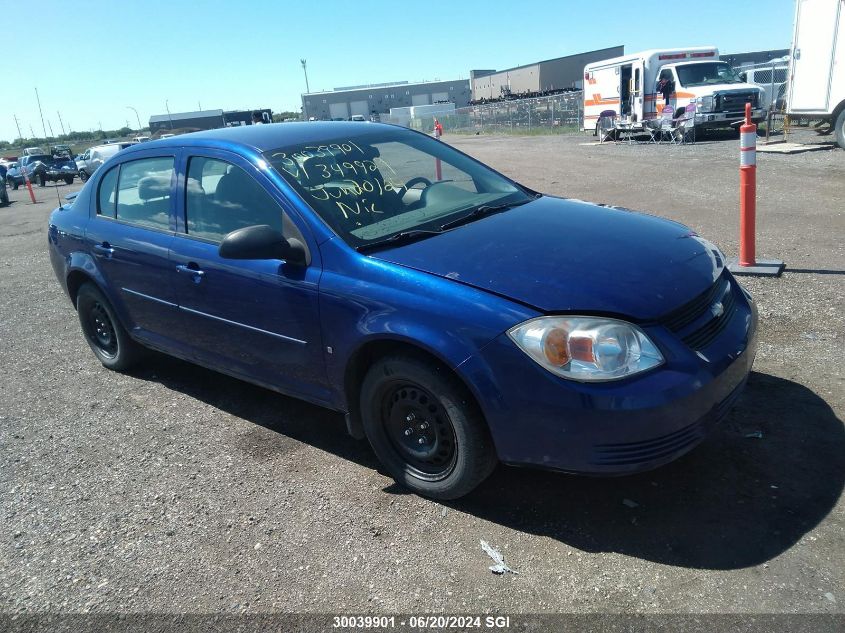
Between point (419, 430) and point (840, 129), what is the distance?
15984mm

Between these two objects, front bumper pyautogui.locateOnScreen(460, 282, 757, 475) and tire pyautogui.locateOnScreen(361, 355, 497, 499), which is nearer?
front bumper pyautogui.locateOnScreen(460, 282, 757, 475)

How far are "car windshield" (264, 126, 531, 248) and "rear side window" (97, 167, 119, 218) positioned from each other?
5.64 ft

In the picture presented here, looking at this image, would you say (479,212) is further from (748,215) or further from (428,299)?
(748,215)

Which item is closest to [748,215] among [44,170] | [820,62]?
[820,62]

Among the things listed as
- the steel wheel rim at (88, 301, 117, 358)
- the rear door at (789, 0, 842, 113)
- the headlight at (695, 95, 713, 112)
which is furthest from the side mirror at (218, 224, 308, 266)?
the headlight at (695, 95, 713, 112)

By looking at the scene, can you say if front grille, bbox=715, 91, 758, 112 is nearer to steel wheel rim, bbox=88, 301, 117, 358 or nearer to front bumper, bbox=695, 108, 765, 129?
front bumper, bbox=695, 108, 765, 129

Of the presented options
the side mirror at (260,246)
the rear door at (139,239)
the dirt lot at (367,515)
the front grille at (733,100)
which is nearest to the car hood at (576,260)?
the side mirror at (260,246)

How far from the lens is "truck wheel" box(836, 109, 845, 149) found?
1495 cm

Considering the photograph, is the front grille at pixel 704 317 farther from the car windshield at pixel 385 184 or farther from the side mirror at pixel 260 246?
the side mirror at pixel 260 246

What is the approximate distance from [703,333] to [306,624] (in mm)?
2030

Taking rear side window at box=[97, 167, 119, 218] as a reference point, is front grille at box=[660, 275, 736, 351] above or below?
below

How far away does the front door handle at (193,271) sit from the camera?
3.83 metres

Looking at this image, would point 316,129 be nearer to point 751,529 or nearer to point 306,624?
point 306,624

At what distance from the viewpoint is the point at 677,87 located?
21547 millimetres
